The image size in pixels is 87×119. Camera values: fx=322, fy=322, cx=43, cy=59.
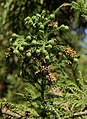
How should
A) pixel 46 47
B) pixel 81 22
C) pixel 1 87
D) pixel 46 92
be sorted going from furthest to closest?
pixel 1 87, pixel 81 22, pixel 46 92, pixel 46 47

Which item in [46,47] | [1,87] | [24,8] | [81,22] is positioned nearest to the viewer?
[46,47]

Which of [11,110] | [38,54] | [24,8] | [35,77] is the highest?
[24,8]

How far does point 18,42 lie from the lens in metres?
2.46

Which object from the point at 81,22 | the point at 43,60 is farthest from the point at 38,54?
the point at 81,22

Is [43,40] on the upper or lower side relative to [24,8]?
lower

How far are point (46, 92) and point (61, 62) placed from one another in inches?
10.7

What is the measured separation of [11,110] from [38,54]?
530 mm

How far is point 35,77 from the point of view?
101 inches

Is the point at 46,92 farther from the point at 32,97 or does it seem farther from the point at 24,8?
the point at 24,8

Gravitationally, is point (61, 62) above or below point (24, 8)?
below

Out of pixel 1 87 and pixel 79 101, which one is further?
pixel 1 87

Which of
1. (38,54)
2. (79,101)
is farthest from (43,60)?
(79,101)

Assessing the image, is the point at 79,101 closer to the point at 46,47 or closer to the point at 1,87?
the point at 46,47

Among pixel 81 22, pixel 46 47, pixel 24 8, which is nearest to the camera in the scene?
pixel 46 47
